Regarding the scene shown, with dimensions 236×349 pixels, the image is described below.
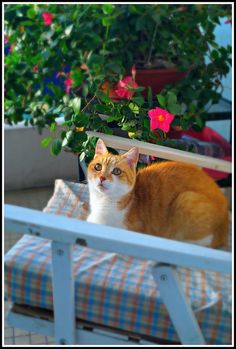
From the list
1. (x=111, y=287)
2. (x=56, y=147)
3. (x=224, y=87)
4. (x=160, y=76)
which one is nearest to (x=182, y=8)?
(x=160, y=76)

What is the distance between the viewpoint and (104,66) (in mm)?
1046

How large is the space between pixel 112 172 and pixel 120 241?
0.14m

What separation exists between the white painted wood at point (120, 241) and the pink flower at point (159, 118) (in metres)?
0.24

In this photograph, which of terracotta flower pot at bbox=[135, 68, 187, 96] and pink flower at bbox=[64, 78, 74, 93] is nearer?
pink flower at bbox=[64, 78, 74, 93]

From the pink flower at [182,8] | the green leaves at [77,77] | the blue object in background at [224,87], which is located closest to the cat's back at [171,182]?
the green leaves at [77,77]

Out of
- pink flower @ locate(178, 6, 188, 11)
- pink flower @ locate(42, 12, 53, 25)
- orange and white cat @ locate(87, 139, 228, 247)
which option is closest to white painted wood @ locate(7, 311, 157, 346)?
orange and white cat @ locate(87, 139, 228, 247)

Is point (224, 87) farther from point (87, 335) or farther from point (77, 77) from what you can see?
point (87, 335)

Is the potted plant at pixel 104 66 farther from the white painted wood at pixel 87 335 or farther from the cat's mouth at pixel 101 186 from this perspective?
the white painted wood at pixel 87 335

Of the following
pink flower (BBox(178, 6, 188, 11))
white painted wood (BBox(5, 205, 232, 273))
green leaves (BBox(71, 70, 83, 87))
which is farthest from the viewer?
pink flower (BBox(178, 6, 188, 11))

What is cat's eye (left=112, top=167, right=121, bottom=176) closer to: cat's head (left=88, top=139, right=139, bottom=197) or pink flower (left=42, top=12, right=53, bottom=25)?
cat's head (left=88, top=139, right=139, bottom=197)

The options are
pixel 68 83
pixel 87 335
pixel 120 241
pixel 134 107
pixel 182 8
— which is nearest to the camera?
pixel 120 241

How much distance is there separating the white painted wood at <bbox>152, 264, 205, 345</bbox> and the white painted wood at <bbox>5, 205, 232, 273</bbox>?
1.1 inches

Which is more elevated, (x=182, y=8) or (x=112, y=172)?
(x=182, y=8)

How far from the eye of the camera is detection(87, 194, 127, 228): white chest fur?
1.81 feet
